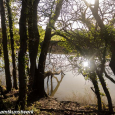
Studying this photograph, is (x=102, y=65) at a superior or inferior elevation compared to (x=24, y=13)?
inferior

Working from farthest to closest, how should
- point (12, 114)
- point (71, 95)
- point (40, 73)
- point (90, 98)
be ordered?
point (71, 95), point (90, 98), point (40, 73), point (12, 114)

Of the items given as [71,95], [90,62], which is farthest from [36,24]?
[71,95]

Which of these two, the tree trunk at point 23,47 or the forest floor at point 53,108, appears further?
the forest floor at point 53,108

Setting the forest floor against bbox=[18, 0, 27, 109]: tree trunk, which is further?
the forest floor

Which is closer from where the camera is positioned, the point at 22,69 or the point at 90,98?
the point at 22,69

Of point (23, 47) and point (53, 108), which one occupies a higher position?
point (23, 47)

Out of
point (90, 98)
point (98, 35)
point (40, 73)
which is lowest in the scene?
point (90, 98)

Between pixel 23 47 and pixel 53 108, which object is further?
pixel 53 108

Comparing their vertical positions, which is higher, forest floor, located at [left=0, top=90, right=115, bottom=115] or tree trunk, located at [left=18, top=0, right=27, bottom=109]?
tree trunk, located at [left=18, top=0, right=27, bottom=109]

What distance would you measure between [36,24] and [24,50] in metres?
2.84

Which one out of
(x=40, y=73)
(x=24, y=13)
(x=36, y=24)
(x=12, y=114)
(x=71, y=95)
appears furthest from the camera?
(x=71, y=95)

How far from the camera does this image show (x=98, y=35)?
501 centimetres

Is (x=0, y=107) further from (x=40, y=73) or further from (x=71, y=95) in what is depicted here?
(x=71, y=95)

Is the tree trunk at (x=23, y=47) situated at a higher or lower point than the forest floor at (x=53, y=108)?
higher
